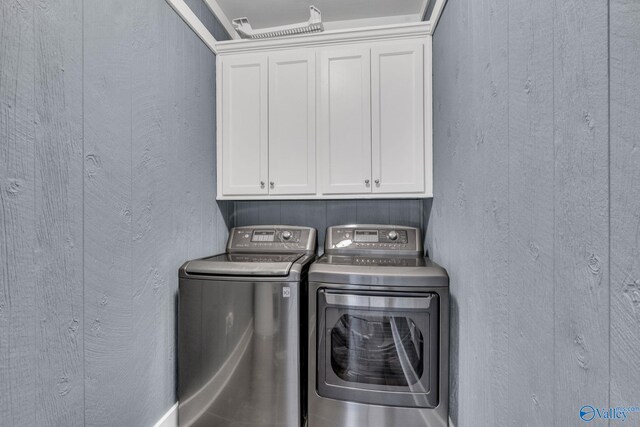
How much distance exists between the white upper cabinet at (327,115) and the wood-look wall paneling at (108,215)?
30.9 inches

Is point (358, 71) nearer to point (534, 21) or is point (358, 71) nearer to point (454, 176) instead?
point (454, 176)

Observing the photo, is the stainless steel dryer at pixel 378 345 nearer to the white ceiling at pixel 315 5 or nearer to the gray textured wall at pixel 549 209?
the gray textured wall at pixel 549 209

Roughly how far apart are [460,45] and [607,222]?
3.50 feet

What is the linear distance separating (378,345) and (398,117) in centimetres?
129

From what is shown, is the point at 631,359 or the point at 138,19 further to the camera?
the point at 138,19

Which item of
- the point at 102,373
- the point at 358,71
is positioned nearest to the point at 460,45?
the point at 358,71

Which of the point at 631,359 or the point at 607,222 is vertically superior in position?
the point at 607,222

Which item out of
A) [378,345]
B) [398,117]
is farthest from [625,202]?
[398,117]

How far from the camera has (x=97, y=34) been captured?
44.3 inches

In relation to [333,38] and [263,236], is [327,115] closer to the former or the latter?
[333,38]

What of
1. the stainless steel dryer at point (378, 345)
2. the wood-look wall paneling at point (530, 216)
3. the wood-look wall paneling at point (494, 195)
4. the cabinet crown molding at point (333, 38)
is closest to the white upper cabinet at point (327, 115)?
the cabinet crown molding at point (333, 38)

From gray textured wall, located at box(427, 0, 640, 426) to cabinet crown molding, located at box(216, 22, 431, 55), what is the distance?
62 cm

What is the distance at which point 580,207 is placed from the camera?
595 mm

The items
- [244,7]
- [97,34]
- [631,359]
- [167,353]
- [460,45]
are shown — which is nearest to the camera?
[631,359]
